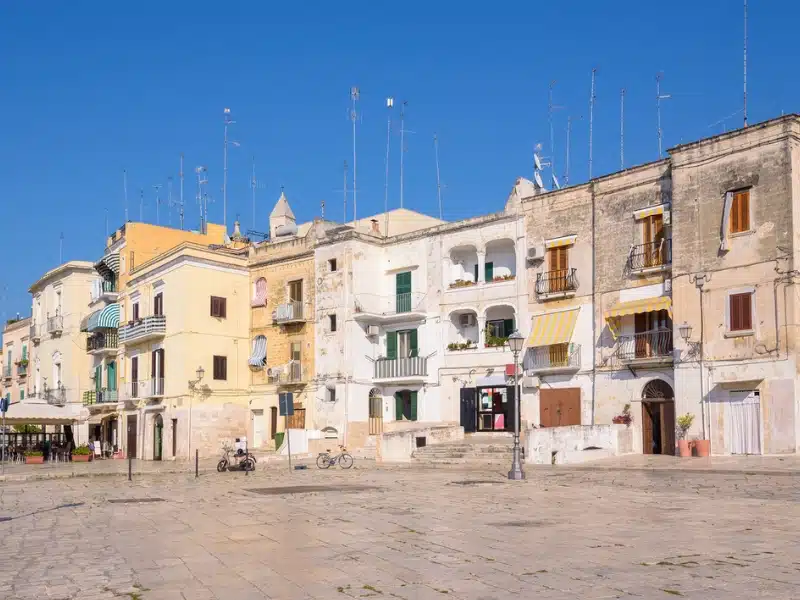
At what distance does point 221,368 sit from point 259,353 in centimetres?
210

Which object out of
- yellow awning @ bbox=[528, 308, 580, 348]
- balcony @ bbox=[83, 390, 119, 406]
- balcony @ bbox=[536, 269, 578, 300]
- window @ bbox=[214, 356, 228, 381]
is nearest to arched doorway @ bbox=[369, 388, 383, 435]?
window @ bbox=[214, 356, 228, 381]

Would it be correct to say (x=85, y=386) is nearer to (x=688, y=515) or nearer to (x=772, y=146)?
(x=772, y=146)

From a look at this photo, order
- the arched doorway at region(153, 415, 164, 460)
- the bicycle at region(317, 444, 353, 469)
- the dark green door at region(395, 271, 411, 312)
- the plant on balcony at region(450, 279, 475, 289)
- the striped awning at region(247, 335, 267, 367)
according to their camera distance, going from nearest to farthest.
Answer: the bicycle at region(317, 444, 353, 469) → the plant on balcony at region(450, 279, 475, 289) → the dark green door at region(395, 271, 411, 312) → the striped awning at region(247, 335, 267, 367) → the arched doorway at region(153, 415, 164, 460)

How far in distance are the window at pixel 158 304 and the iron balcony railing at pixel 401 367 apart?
12.9m

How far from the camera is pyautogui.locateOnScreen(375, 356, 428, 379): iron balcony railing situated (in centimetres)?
4044

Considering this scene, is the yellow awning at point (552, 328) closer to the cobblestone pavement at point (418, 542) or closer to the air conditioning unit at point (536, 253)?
the air conditioning unit at point (536, 253)

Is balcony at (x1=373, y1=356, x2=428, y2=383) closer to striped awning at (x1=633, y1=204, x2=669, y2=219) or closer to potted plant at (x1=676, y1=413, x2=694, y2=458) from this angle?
striped awning at (x1=633, y1=204, x2=669, y2=219)

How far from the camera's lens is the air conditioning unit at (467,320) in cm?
4031

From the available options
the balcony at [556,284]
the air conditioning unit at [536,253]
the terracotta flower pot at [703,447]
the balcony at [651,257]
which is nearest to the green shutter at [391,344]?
→ the balcony at [556,284]

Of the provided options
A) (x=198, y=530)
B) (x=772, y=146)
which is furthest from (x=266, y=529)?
(x=772, y=146)

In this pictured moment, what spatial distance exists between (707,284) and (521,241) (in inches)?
360

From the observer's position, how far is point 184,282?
4575 centimetres

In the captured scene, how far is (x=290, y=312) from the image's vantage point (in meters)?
44.6

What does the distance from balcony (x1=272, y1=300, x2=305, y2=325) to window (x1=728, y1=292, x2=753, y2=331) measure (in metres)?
21.6
